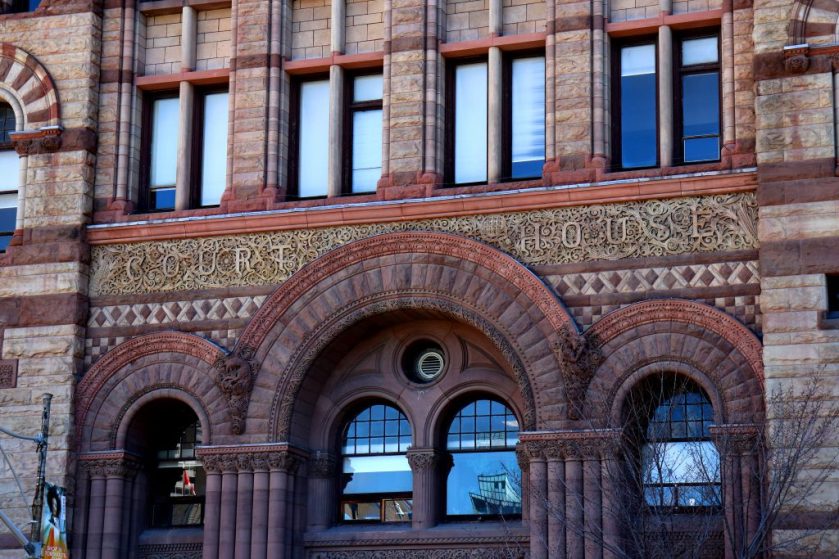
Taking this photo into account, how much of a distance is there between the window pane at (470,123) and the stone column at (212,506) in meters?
7.45

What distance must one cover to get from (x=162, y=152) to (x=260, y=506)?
8.25 m

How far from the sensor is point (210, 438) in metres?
33.9

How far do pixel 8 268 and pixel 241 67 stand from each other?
253 inches

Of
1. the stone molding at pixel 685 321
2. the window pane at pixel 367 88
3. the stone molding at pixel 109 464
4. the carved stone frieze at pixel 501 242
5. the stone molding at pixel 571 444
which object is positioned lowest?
the stone molding at pixel 109 464

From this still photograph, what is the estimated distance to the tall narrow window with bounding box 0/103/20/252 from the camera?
121ft

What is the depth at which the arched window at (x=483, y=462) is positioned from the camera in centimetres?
3338

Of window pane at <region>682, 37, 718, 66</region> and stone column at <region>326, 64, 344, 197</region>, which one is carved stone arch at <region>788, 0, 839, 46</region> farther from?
stone column at <region>326, 64, 344, 197</region>

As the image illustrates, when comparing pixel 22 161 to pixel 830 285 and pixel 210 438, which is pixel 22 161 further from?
pixel 830 285

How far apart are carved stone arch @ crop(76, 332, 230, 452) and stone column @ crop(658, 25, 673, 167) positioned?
377 inches

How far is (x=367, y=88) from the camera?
35531mm

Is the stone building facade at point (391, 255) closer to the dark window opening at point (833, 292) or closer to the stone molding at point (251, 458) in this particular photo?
the stone molding at point (251, 458)

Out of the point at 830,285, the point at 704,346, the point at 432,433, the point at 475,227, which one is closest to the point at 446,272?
the point at 475,227

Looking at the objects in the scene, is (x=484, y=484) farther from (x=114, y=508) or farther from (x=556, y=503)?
(x=114, y=508)

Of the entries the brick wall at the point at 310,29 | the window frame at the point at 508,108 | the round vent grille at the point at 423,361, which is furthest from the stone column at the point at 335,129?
the round vent grille at the point at 423,361
